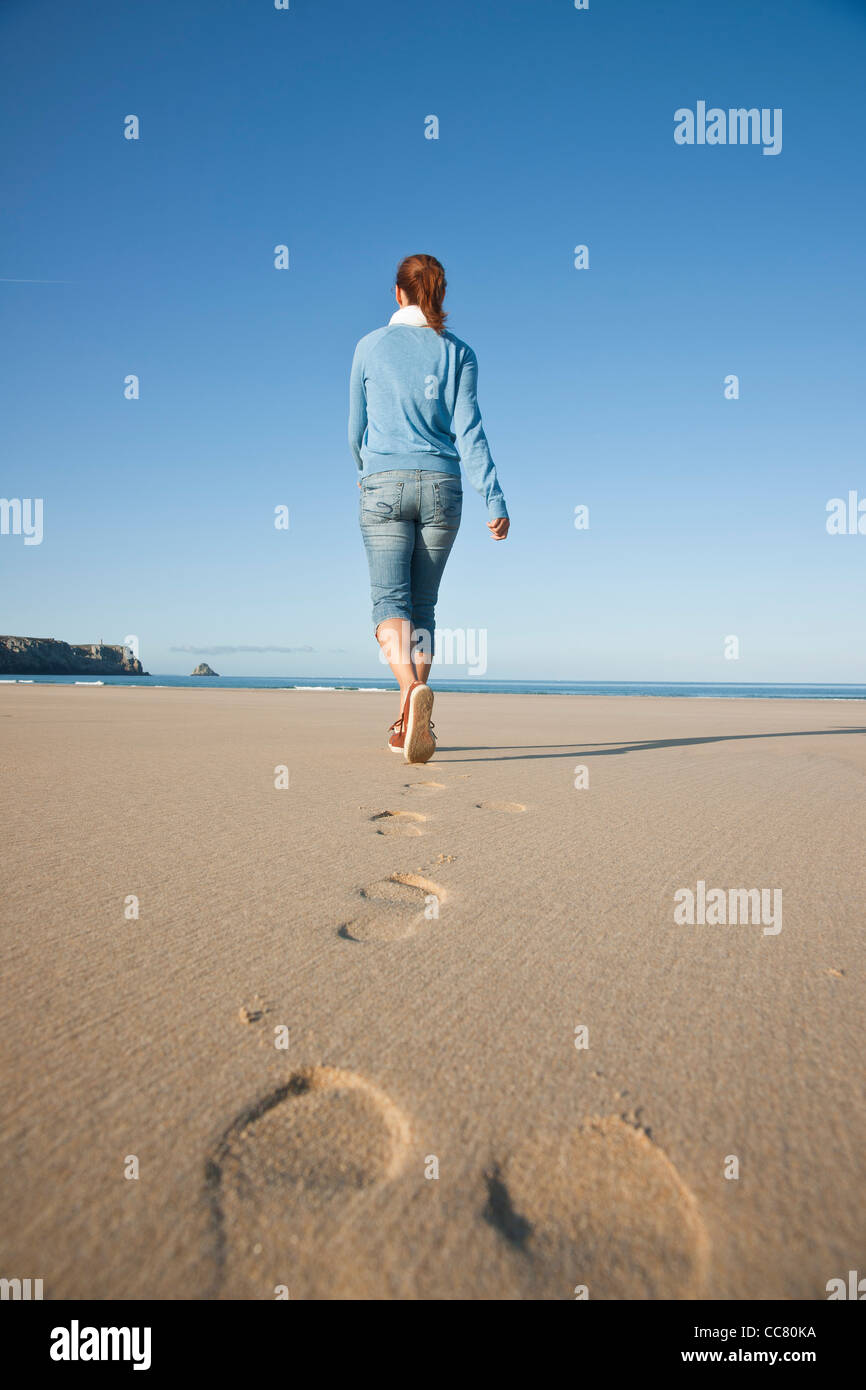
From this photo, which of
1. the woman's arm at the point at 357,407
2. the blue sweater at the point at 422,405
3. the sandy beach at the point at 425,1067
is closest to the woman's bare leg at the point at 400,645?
the blue sweater at the point at 422,405

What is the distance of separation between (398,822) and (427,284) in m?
2.89

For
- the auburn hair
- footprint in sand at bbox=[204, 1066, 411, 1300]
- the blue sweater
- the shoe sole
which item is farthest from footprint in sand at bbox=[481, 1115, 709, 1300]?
the auburn hair

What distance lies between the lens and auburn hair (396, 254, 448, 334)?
340cm

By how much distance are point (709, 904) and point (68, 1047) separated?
1122 mm

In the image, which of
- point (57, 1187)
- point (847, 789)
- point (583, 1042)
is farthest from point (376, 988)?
point (847, 789)

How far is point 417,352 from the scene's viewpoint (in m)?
3.37

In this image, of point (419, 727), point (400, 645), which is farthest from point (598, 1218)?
point (400, 645)

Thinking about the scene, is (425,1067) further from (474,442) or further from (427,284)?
(427,284)

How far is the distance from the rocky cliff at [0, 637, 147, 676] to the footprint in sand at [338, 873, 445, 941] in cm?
5428

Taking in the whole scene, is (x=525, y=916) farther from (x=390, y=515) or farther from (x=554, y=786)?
(x=390, y=515)

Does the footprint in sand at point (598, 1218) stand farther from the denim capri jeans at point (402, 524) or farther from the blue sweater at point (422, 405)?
the blue sweater at point (422, 405)

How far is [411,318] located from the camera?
341cm

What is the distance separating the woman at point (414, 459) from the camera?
3.25 meters

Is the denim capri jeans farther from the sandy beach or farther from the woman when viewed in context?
the sandy beach
